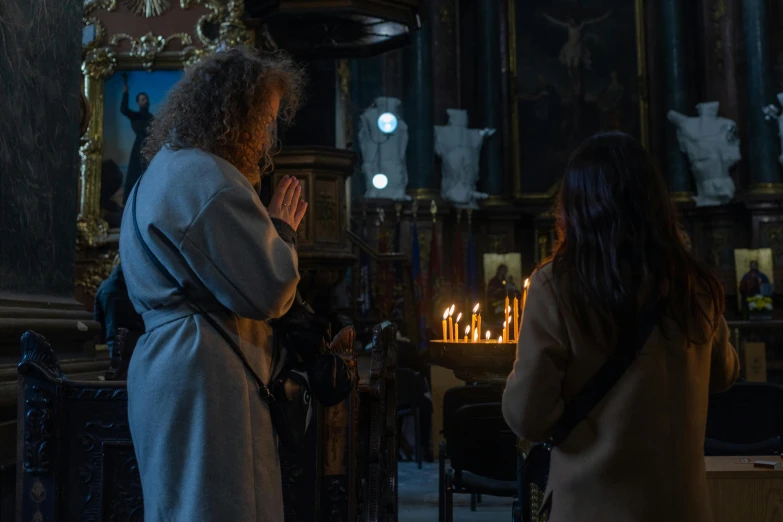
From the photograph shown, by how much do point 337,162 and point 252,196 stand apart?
20.4ft

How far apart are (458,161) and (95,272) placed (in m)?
8.22

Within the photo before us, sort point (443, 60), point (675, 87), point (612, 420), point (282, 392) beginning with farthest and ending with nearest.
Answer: point (675, 87) < point (443, 60) < point (282, 392) < point (612, 420)

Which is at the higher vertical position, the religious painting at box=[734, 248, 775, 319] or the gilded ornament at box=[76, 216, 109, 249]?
the gilded ornament at box=[76, 216, 109, 249]

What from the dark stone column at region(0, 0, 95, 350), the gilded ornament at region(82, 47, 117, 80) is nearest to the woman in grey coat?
the dark stone column at region(0, 0, 95, 350)

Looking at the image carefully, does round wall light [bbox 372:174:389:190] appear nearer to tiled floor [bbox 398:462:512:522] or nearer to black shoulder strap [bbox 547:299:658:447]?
tiled floor [bbox 398:462:512:522]

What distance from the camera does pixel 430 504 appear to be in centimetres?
581

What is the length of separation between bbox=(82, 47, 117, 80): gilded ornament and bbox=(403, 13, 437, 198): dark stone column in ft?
24.2

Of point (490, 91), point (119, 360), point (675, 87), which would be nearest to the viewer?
point (119, 360)

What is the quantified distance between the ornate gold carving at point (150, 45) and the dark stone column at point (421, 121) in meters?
7.15

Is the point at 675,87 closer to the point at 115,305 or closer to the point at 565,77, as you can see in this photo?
the point at 565,77

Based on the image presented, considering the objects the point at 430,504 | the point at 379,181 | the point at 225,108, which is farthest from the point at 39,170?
the point at 379,181

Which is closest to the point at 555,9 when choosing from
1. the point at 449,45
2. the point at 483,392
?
the point at 449,45

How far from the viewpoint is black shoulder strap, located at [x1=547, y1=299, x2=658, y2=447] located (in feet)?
5.33

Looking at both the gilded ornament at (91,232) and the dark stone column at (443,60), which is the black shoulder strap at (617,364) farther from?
the dark stone column at (443,60)
